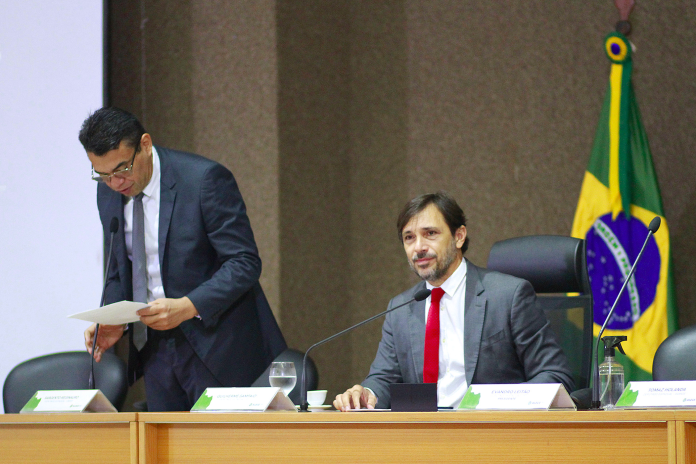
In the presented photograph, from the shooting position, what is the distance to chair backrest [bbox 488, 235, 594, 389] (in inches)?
93.0

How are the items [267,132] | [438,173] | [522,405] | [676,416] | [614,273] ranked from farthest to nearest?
1. [438,173]
2. [267,132]
3. [614,273]
4. [522,405]
5. [676,416]

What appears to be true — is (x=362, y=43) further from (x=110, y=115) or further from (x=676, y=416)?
(x=676, y=416)

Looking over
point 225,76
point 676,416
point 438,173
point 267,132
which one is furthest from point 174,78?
point 676,416

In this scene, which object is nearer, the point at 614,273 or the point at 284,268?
the point at 614,273

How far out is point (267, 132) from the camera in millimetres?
3498

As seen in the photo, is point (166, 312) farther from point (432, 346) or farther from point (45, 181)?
point (45, 181)

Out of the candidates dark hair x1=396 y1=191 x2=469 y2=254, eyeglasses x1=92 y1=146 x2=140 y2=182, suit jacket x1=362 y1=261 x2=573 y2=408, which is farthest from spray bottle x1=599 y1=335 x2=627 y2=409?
eyeglasses x1=92 y1=146 x2=140 y2=182

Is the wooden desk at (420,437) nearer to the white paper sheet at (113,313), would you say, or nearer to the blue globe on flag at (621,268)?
the white paper sheet at (113,313)

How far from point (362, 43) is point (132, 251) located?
2.05 meters

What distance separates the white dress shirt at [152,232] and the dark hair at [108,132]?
0.14 metres

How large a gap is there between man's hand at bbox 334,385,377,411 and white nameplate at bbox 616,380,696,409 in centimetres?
58

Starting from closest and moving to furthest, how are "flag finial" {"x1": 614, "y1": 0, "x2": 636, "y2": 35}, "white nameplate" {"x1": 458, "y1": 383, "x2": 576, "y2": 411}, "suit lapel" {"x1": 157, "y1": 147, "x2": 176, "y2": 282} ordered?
"white nameplate" {"x1": 458, "y1": 383, "x2": 576, "y2": 411} < "suit lapel" {"x1": 157, "y1": 147, "x2": 176, "y2": 282} < "flag finial" {"x1": 614, "y1": 0, "x2": 636, "y2": 35}

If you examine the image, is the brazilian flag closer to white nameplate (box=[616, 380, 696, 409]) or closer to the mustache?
the mustache

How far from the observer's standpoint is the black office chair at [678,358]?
199 cm
